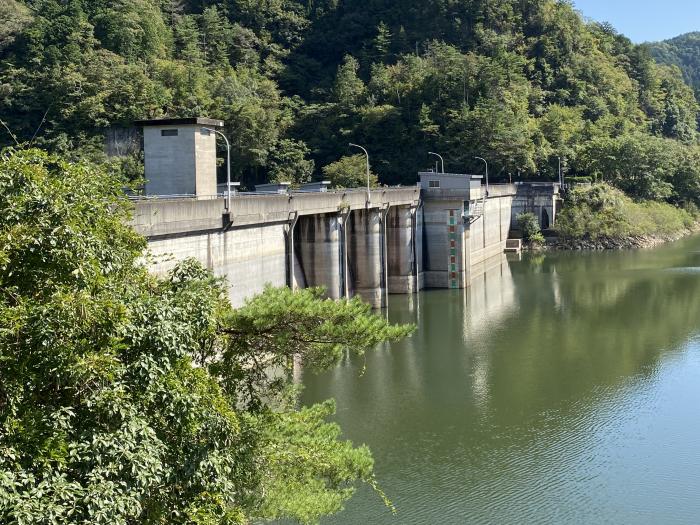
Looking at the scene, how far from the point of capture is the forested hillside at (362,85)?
238 ft

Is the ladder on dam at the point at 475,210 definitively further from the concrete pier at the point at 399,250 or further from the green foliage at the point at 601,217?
the green foliage at the point at 601,217

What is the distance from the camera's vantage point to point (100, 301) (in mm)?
9070

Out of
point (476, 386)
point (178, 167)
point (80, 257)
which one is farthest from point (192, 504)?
point (178, 167)

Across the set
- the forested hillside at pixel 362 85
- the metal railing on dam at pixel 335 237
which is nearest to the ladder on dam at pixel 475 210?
the metal railing on dam at pixel 335 237

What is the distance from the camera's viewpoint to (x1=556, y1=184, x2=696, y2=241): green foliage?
70.1 m

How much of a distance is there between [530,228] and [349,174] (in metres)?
16.0

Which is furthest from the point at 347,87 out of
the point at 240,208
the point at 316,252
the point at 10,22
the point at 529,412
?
the point at 529,412

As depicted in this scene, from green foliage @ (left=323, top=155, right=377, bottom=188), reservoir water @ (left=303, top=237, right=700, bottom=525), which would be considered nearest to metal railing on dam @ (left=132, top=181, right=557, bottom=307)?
reservoir water @ (left=303, top=237, right=700, bottom=525)

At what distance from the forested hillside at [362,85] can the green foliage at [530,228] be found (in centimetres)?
727

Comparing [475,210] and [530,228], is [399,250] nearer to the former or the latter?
[475,210]

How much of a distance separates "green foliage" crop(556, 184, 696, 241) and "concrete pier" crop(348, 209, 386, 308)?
1295 inches

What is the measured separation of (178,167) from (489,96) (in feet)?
190

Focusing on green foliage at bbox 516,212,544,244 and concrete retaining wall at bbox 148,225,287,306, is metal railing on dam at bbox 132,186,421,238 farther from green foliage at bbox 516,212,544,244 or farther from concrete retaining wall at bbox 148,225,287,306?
green foliage at bbox 516,212,544,244

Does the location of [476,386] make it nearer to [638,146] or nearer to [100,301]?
[100,301]
